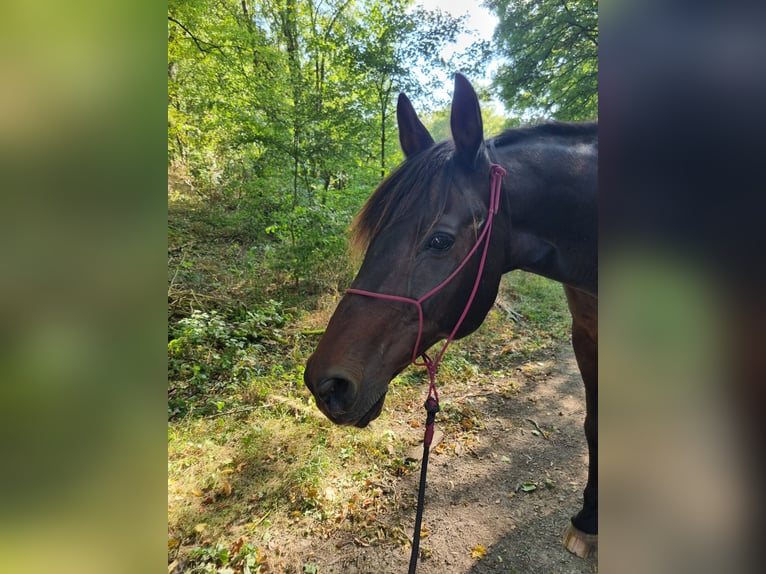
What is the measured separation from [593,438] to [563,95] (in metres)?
6.05

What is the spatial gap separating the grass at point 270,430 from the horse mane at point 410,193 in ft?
6.84

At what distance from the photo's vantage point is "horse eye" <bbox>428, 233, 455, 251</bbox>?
1.46 metres

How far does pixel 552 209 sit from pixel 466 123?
57 centimetres

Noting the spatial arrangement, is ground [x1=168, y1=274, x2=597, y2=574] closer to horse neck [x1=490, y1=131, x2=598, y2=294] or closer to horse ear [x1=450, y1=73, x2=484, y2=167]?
horse neck [x1=490, y1=131, x2=598, y2=294]

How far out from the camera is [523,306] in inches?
305

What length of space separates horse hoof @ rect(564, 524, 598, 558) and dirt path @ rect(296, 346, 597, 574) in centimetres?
4

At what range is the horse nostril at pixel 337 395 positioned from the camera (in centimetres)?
133

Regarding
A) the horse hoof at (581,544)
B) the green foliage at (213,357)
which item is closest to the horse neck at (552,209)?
the horse hoof at (581,544)

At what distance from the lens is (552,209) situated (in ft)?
5.37

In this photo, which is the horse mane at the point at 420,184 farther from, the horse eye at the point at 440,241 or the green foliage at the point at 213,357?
the green foliage at the point at 213,357
